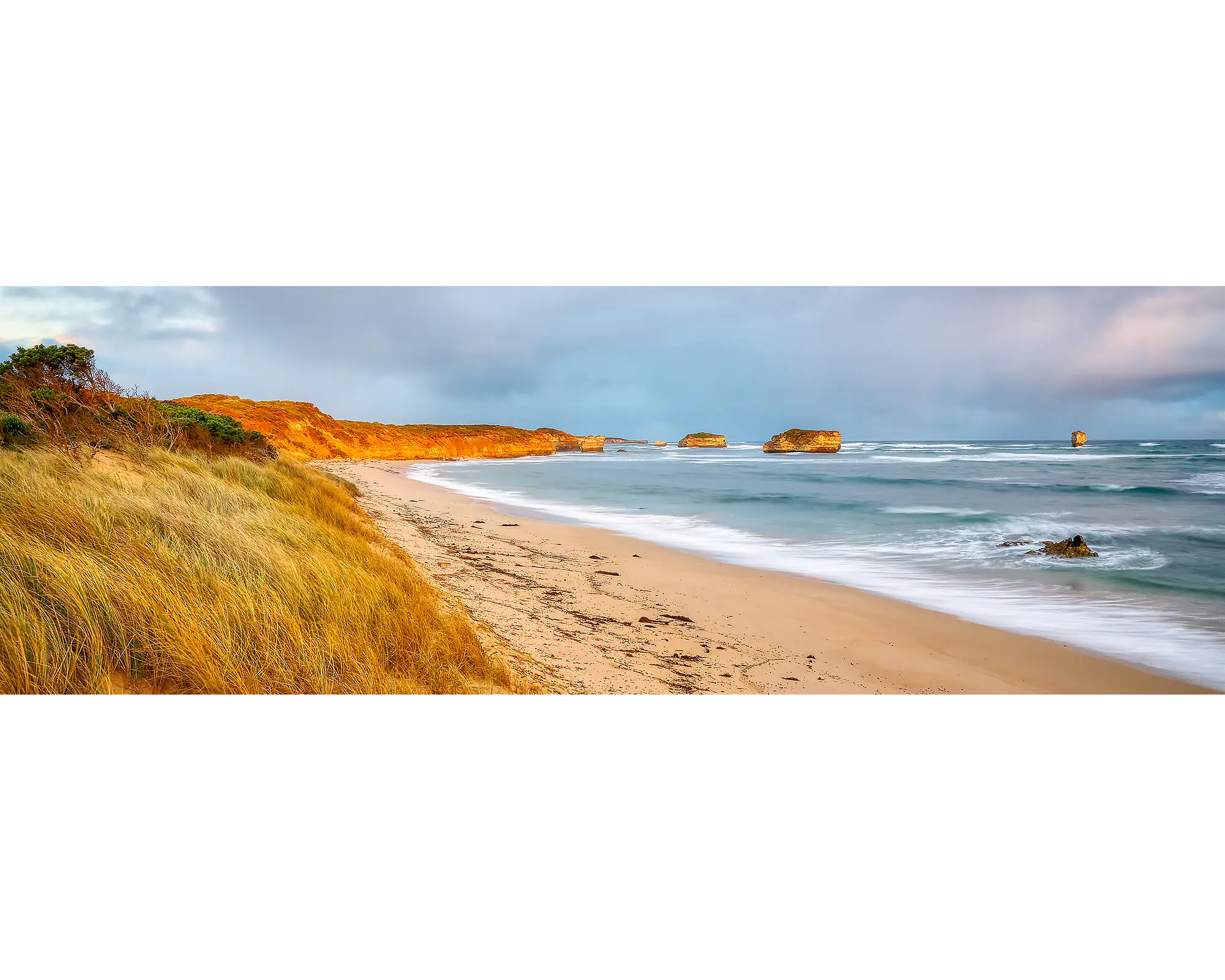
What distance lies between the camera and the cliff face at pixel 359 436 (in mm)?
5344

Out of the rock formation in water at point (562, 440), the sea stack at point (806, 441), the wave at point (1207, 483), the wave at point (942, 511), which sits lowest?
the wave at point (942, 511)

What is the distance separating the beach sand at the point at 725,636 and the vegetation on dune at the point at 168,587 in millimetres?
481

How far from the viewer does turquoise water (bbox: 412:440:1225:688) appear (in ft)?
11.2

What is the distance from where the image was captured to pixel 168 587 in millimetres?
2172

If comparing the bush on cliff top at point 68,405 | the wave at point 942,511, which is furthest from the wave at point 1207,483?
the bush on cliff top at point 68,405

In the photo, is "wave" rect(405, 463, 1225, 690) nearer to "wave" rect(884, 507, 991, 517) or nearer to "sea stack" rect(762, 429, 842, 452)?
"wave" rect(884, 507, 991, 517)

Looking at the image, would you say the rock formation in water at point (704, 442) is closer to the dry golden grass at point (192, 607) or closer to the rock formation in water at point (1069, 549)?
the rock formation in water at point (1069, 549)

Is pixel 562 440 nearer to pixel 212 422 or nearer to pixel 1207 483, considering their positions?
pixel 212 422

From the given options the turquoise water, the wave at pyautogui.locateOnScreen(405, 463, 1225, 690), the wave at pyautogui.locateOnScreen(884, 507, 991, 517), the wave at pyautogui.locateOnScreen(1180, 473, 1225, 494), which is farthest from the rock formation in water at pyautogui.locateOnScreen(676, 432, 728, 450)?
the wave at pyautogui.locateOnScreen(1180, 473, 1225, 494)

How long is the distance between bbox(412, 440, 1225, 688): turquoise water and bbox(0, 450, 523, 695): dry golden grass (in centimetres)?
376

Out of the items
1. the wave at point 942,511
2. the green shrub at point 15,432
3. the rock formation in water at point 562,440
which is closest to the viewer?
the green shrub at point 15,432

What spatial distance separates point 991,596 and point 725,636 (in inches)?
95.5
